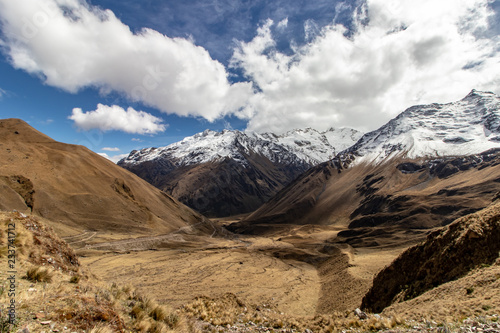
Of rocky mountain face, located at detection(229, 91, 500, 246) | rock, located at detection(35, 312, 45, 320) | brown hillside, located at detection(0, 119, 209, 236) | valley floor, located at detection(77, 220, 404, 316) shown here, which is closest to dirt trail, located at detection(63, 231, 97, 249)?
valley floor, located at detection(77, 220, 404, 316)

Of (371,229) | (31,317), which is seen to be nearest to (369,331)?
(31,317)

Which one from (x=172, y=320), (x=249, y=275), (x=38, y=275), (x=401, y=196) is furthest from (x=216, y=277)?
(x=401, y=196)

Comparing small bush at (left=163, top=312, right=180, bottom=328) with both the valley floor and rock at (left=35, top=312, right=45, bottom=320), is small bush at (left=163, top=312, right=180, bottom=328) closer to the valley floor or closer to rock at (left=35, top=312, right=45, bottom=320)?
rock at (left=35, top=312, right=45, bottom=320)

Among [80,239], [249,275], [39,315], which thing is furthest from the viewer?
[80,239]

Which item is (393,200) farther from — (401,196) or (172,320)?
(172,320)

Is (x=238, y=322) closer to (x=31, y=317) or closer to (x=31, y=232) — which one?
(x=31, y=317)
